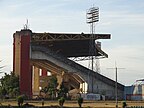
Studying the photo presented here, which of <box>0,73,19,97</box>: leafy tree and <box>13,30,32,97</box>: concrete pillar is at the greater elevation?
<box>13,30,32,97</box>: concrete pillar

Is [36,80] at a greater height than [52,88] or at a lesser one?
greater

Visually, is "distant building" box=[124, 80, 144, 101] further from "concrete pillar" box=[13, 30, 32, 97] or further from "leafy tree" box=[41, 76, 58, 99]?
"concrete pillar" box=[13, 30, 32, 97]

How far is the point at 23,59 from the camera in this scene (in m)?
116

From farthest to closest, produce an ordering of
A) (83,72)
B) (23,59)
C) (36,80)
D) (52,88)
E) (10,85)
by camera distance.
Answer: (36,80) < (52,88) < (83,72) < (10,85) < (23,59)

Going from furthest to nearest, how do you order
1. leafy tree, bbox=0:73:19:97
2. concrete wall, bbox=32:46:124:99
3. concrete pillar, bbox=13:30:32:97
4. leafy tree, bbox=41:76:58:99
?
leafy tree, bbox=41:76:58:99 → concrete wall, bbox=32:46:124:99 → leafy tree, bbox=0:73:19:97 → concrete pillar, bbox=13:30:32:97

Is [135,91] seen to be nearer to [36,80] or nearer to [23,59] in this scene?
[36,80]

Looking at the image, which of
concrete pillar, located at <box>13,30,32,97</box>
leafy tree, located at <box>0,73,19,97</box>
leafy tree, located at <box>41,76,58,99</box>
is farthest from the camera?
leafy tree, located at <box>41,76,58,99</box>

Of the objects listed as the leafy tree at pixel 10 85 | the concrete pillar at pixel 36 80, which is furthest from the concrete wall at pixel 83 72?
the concrete pillar at pixel 36 80

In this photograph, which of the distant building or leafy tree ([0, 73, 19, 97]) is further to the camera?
the distant building

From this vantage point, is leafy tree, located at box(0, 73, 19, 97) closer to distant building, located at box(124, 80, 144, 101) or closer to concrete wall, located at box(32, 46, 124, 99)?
concrete wall, located at box(32, 46, 124, 99)

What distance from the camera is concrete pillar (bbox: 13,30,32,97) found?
11474 centimetres

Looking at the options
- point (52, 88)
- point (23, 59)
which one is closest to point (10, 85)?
point (23, 59)

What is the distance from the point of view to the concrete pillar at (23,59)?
115 meters

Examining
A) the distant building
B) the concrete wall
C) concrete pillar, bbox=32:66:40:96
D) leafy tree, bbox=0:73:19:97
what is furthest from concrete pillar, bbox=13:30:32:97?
the distant building
